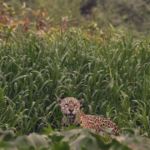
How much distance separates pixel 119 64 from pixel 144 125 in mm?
1286

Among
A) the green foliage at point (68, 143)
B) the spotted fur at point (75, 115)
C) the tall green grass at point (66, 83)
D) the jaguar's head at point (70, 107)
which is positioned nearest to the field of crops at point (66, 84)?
the tall green grass at point (66, 83)

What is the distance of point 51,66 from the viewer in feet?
13.9

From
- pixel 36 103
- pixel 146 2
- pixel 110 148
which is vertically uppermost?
pixel 146 2

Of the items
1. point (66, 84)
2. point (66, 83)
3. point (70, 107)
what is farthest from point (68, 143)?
point (66, 83)

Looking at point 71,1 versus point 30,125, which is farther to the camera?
point 71,1

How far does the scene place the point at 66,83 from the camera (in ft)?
13.3

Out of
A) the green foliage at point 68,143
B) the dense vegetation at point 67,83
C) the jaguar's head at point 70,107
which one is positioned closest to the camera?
the green foliage at point 68,143

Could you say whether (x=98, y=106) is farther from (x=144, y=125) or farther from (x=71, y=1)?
(x=71, y=1)

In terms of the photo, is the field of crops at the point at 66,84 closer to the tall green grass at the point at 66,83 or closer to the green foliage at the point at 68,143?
the tall green grass at the point at 66,83

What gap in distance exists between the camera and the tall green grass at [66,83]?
3.79m

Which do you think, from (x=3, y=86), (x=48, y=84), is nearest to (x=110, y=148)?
(x=48, y=84)

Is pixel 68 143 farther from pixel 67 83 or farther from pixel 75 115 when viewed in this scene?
pixel 67 83

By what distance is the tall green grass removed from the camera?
3.79 m

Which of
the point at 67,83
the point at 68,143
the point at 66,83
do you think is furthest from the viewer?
the point at 67,83
